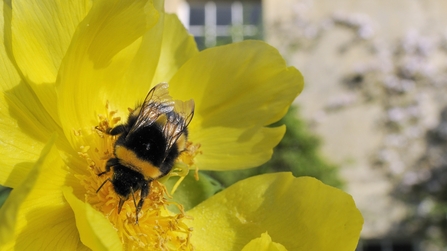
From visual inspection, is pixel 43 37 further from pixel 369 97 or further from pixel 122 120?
pixel 369 97

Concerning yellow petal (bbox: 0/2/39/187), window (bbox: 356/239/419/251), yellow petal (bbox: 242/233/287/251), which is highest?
yellow petal (bbox: 0/2/39/187)

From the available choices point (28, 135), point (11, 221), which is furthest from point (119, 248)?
point (28, 135)

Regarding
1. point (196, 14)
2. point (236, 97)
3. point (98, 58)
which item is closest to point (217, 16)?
point (196, 14)

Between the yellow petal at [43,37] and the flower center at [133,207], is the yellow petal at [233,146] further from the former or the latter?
the yellow petal at [43,37]

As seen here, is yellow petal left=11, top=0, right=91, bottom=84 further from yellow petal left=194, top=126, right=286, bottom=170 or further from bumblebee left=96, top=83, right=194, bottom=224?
yellow petal left=194, top=126, right=286, bottom=170

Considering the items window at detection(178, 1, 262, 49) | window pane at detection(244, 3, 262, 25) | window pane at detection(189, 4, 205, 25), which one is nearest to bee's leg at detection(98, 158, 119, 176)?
window at detection(178, 1, 262, 49)

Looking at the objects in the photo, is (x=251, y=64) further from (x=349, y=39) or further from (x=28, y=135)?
(x=349, y=39)
